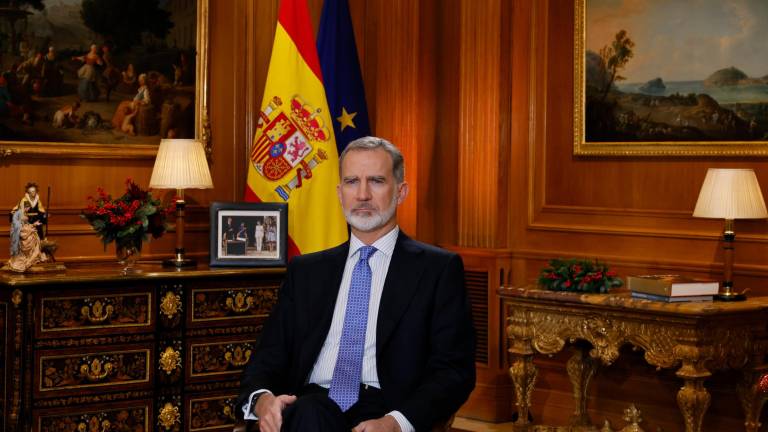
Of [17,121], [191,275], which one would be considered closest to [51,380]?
[191,275]

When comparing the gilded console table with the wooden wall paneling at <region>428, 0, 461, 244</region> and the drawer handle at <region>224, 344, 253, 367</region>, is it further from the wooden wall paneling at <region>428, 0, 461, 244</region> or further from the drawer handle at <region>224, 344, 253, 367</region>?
the drawer handle at <region>224, 344, 253, 367</region>

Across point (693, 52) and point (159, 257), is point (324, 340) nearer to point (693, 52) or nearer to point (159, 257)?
point (159, 257)

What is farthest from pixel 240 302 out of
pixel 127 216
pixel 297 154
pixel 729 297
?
pixel 729 297

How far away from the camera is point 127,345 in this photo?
5.40m

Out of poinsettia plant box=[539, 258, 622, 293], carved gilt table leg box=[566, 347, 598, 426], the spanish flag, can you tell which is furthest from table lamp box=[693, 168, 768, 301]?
the spanish flag

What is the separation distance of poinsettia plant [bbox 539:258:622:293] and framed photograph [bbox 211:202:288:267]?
4.77ft

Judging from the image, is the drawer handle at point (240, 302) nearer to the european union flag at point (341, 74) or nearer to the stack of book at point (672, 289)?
the european union flag at point (341, 74)

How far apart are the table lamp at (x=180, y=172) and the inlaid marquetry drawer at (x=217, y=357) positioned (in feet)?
1.48

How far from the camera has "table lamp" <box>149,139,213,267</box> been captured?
225 inches

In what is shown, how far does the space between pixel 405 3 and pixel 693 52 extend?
6.37ft

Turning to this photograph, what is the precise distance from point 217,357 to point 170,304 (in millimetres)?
398

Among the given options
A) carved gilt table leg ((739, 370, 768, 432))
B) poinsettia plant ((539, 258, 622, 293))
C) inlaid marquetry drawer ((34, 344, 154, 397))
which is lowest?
carved gilt table leg ((739, 370, 768, 432))

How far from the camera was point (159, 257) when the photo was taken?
6.23 m

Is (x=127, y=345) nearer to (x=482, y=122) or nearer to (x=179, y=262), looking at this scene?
(x=179, y=262)
